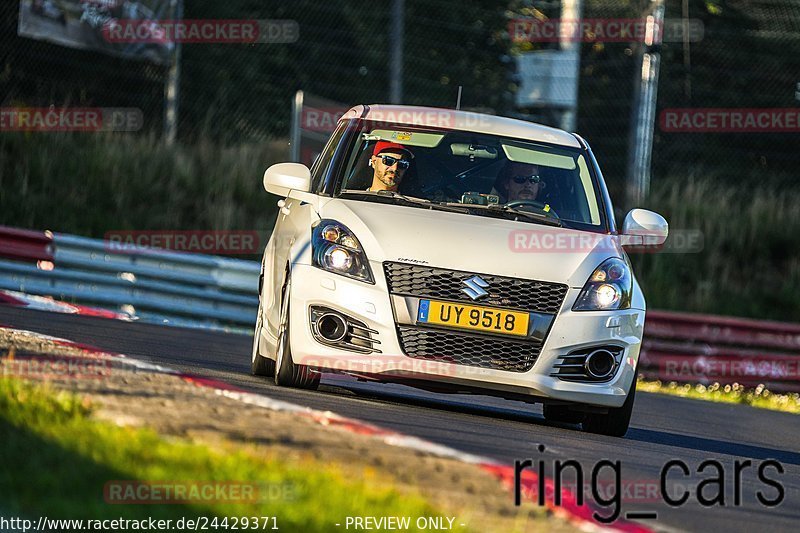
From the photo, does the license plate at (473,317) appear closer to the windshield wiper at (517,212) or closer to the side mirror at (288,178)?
the windshield wiper at (517,212)

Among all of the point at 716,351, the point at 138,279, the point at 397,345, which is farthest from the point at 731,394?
the point at 397,345

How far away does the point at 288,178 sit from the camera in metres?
8.62

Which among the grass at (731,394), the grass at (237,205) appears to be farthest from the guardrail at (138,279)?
the grass at (731,394)

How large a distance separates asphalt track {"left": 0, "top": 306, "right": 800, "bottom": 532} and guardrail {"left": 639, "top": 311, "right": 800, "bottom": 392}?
3.95 m

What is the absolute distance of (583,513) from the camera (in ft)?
16.4

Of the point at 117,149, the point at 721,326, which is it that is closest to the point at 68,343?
the point at 721,326

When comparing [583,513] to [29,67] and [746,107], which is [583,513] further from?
[746,107]

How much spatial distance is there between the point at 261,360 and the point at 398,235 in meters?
1.64

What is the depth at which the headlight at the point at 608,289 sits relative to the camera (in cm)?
792

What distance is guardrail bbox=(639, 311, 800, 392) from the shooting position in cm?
1736

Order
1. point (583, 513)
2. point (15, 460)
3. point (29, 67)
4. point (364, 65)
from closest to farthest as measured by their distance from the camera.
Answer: point (15, 460) → point (583, 513) → point (29, 67) → point (364, 65)

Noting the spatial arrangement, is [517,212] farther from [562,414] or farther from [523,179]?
[562,414]

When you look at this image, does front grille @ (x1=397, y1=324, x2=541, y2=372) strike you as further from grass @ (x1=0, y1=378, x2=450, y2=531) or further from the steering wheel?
grass @ (x1=0, y1=378, x2=450, y2=531)

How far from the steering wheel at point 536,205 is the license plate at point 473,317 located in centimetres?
97
